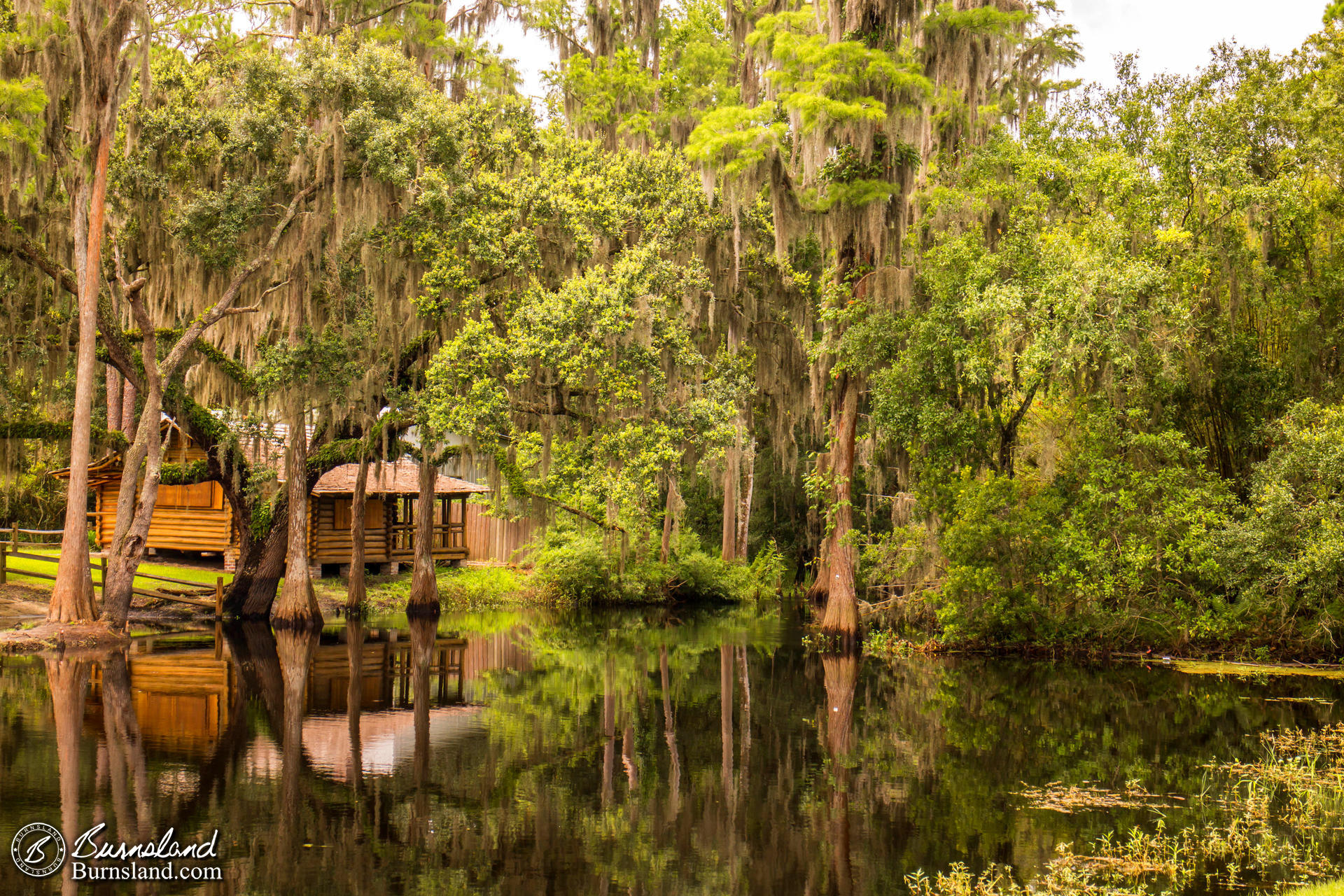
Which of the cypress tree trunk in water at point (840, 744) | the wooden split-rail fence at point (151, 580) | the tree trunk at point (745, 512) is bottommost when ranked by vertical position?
the cypress tree trunk in water at point (840, 744)

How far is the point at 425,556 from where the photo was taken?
83.6ft

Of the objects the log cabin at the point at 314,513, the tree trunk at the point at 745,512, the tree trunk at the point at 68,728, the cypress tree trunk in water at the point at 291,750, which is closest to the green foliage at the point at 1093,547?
the cypress tree trunk in water at the point at 291,750

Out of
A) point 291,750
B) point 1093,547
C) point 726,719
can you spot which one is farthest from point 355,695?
point 1093,547

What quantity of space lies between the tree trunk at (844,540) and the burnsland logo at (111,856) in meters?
14.7

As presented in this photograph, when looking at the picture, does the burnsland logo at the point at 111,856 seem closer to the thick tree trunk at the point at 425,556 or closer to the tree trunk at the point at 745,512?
the thick tree trunk at the point at 425,556

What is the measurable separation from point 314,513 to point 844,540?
653 inches

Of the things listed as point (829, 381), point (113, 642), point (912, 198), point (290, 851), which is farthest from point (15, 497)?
point (290, 851)

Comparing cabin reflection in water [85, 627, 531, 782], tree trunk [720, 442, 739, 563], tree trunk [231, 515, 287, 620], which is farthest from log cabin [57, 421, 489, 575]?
cabin reflection in water [85, 627, 531, 782]

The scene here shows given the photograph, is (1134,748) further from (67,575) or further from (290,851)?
(67,575)

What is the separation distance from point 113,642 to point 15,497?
69.5ft

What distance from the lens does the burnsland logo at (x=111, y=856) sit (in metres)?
7.00

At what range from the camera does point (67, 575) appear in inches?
712

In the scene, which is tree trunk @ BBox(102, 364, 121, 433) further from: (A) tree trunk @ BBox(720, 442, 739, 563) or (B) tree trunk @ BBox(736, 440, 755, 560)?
(B) tree trunk @ BBox(736, 440, 755, 560)

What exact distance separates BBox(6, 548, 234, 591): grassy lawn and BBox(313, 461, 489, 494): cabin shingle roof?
3587 mm
